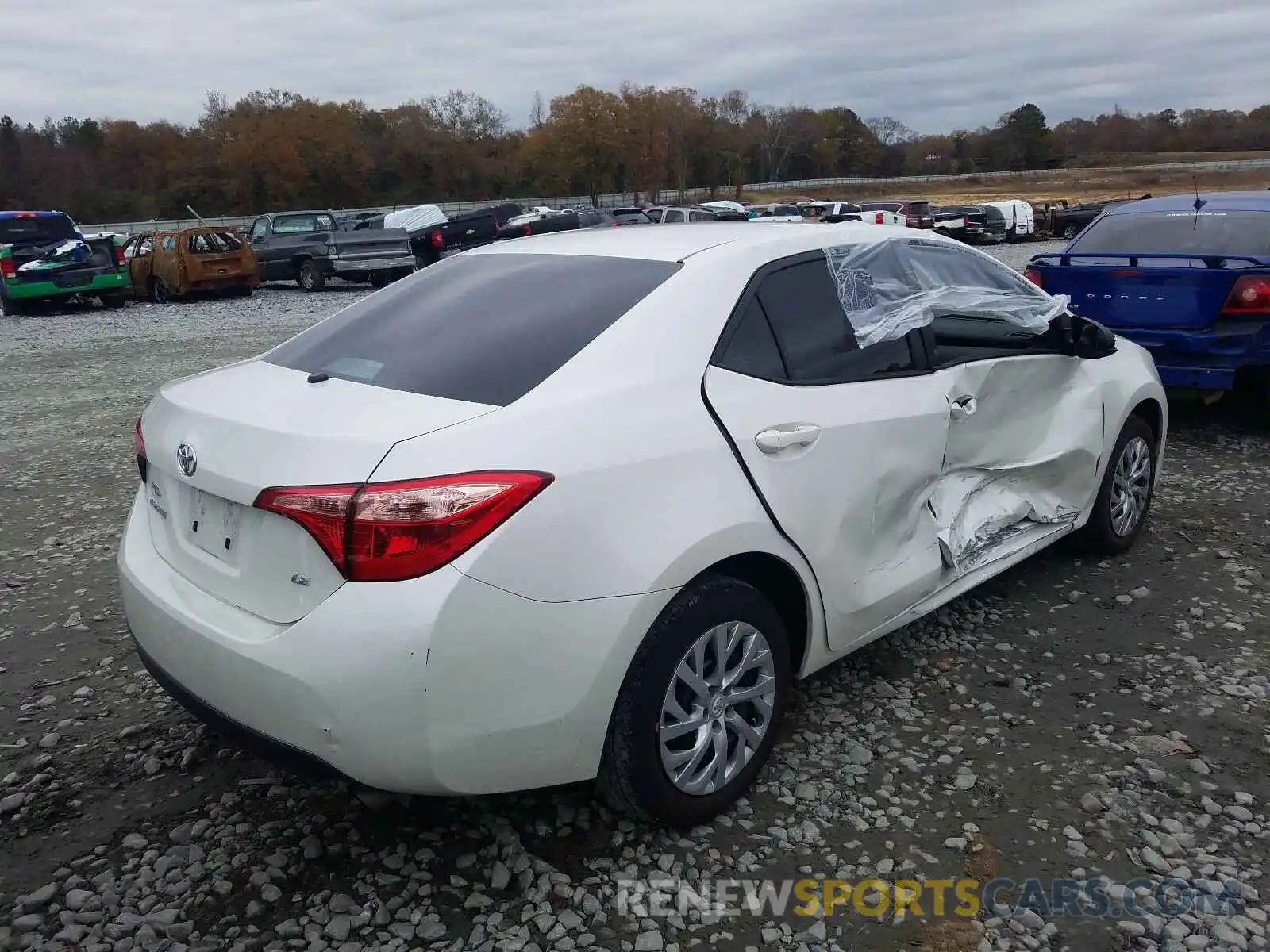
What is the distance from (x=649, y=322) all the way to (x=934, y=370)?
126 cm

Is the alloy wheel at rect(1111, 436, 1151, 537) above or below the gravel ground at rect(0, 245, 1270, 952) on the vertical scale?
above

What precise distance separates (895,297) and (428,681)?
2263 mm

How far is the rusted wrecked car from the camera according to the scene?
68.4 ft

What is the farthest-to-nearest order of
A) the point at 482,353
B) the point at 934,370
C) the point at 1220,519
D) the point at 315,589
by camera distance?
the point at 1220,519 → the point at 934,370 → the point at 482,353 → the point at 315,589

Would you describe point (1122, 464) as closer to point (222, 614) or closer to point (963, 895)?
point (963, 895)

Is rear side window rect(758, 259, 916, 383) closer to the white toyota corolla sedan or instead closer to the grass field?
the white toyota corolla sedan

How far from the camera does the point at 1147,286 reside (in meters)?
6.78

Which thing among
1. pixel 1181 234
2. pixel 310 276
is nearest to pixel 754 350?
pixel 1181 234

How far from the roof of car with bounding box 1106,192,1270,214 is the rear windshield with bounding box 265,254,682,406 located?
616cm

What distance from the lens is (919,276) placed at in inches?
154

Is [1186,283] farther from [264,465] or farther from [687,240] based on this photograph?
[264,465]

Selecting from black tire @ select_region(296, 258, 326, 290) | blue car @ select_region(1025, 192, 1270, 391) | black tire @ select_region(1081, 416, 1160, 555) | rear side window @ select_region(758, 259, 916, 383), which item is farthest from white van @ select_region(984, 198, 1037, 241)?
rear side window @ select_region(758, 259, 916, 383)

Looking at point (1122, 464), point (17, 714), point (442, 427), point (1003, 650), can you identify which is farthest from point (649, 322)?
point (1122, 464)

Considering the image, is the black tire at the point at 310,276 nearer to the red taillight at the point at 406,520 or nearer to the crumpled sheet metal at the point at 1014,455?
the crumpled sheet metal at the point at 1014,455
